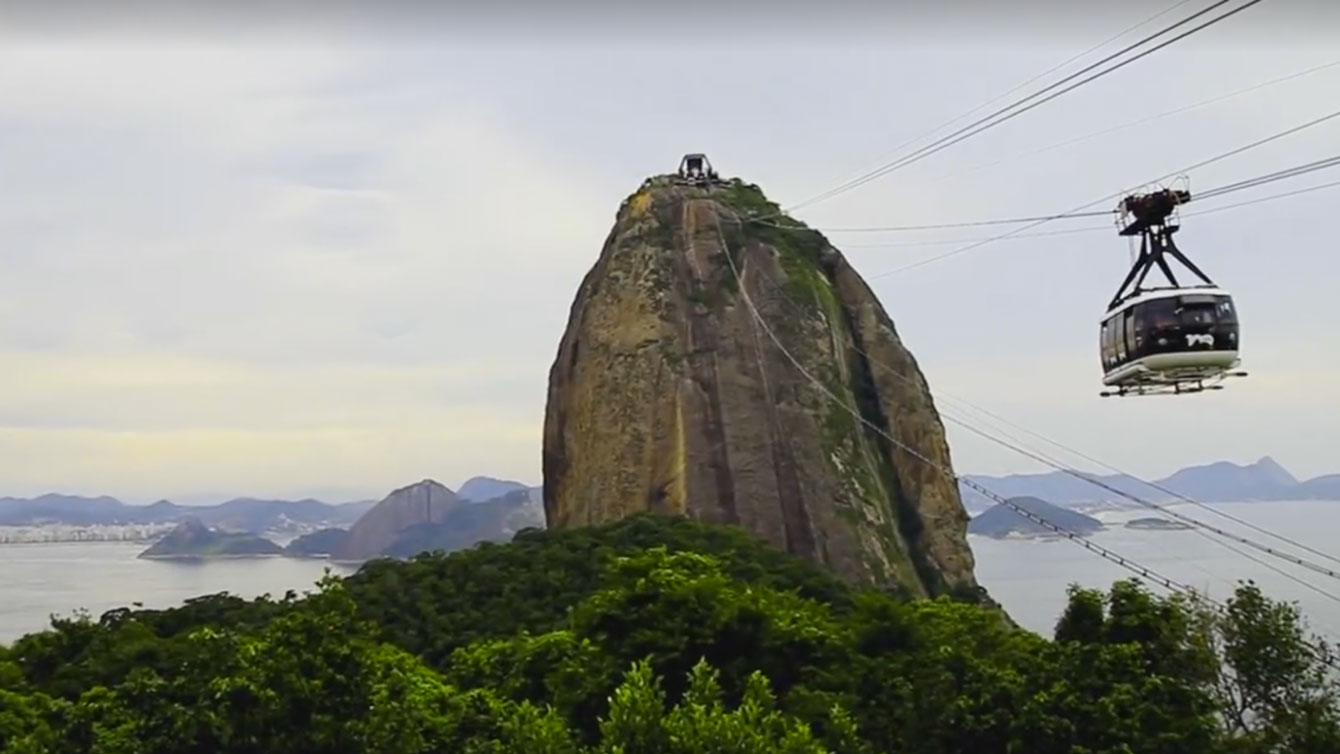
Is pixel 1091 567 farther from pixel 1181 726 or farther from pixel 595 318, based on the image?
pixel 1181 726

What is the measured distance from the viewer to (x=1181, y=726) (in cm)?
1506

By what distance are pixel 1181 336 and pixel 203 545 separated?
8163 cm

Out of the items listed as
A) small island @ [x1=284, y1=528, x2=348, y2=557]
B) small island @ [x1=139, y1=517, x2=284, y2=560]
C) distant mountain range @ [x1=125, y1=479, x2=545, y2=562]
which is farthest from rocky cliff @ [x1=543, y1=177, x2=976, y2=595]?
small island @ [x1=139, y1=517, x2=284, y2=560]

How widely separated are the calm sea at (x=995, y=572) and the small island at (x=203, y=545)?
2.25 m

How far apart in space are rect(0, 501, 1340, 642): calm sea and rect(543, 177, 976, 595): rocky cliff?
10364 mm

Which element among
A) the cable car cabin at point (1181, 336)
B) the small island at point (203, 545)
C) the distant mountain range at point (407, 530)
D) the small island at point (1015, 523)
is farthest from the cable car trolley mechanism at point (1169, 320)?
the small island at point (203, 545)

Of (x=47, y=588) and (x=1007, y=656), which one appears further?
(x=47, y=588)

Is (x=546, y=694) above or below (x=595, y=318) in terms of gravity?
Result: below

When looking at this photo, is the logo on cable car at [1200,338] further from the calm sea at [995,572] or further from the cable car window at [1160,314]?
the calm sea at [995,572]

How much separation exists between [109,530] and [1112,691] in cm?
→ 10818

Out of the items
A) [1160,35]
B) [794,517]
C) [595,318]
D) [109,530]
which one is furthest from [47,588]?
[1160,35]

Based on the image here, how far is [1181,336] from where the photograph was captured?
16.7m

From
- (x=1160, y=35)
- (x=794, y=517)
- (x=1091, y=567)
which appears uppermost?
(x=1160, y=35)

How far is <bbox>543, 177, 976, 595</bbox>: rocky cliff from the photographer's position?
34750 mm
